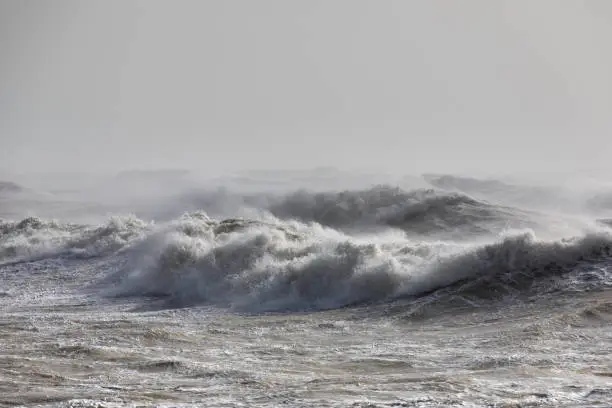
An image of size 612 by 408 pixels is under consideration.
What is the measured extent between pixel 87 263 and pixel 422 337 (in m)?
13.4

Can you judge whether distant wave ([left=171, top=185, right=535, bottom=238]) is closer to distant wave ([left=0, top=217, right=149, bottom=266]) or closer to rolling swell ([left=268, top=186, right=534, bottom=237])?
rolling swell ([left=268, top=186, right=534, bottom=237])

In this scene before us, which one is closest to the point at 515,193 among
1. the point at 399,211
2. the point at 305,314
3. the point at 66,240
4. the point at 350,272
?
the point at 399,211

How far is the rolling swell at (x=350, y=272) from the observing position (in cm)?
1591

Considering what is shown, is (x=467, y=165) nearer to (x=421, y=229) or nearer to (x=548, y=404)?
(x=421, y=229)

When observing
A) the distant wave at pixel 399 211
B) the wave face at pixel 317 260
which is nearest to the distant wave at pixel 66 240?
the wave face at pixel 317 260

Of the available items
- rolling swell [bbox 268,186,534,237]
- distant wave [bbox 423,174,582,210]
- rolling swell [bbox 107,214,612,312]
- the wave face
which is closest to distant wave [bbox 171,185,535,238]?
rolling swell [bbox 268,186,534,237]

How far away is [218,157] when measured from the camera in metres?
131

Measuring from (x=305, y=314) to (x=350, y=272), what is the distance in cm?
225

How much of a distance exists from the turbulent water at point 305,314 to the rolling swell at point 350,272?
0.04m

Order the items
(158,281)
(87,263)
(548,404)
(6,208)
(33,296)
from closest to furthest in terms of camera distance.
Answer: (548,404) → (33,296) → (158,281) → (87,263) → (6,208)

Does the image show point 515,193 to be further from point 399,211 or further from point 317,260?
point 317,260

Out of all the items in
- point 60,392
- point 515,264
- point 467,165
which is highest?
point 467,165

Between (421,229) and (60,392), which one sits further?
(421,229)

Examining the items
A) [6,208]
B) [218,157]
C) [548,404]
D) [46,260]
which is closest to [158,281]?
[46,260]
